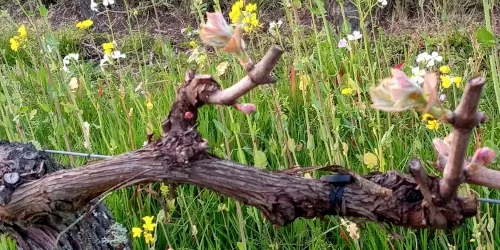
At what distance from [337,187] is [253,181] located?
104 millimetres

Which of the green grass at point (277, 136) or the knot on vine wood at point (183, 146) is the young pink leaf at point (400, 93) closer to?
the knot on vine wood at point (183, 146)

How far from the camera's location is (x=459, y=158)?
1.93ft

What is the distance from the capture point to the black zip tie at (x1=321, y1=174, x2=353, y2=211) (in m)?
0.81

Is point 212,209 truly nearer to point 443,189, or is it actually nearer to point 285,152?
point 285,152

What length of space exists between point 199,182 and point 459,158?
37cm

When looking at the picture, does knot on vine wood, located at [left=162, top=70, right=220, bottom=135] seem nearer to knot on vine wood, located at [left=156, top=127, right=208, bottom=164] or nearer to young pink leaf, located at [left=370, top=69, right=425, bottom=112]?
knot on vine wood, located at [left=156, top=127, right=208, bottom=164]

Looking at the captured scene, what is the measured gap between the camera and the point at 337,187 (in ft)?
2.68

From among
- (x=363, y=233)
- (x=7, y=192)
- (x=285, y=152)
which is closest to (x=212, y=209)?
(x=285, y=152)

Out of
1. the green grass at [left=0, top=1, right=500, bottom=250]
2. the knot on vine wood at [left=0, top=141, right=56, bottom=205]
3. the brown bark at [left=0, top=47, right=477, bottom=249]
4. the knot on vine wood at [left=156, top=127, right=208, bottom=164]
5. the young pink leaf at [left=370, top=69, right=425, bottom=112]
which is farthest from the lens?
the green grass at [left=0, top=1, right=500, bottom=250]

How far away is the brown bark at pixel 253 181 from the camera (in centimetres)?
74

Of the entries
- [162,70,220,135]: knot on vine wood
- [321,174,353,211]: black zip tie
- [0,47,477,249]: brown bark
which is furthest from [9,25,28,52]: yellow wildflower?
[321,174,353,211]: black zip tie

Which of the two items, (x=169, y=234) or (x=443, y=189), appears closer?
(x=443, y=189)

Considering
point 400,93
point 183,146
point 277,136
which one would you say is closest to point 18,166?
point 183,146

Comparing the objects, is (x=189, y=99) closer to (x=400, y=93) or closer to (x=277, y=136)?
(x=400, y=93)
